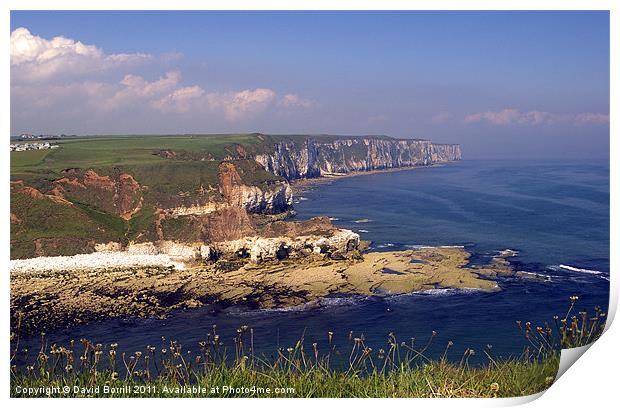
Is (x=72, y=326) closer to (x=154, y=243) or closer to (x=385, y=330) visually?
(x=154, y=243)

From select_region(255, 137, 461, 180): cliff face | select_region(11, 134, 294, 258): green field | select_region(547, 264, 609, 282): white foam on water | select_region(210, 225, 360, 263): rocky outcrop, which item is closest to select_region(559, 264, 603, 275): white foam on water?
select_region(547, 264, 609, 282): white foam on water

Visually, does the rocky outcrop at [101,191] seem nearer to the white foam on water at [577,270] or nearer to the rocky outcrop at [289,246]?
the rocky outcrop at [289,246]

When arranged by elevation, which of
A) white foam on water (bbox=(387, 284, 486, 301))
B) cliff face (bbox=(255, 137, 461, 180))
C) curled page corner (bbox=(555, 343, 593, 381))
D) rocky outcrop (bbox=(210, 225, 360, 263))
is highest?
cliff face (bbox=(255, 137, 461, 180))

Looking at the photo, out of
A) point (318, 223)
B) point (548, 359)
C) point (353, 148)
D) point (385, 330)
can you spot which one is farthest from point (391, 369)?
point (353, 148)

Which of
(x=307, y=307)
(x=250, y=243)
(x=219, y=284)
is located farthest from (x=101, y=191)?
(x=307, y=307)

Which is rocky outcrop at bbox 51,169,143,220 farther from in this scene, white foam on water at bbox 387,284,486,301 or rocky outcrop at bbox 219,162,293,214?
white foam on water at bbox 387,284,486,301

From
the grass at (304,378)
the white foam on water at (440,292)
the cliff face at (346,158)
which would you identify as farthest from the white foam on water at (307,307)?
the cliff face at (346,158)
